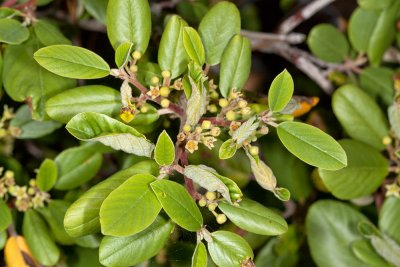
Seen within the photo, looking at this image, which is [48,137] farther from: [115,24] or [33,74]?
[115,24]

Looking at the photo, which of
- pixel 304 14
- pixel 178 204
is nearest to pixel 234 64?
pixel 178 204

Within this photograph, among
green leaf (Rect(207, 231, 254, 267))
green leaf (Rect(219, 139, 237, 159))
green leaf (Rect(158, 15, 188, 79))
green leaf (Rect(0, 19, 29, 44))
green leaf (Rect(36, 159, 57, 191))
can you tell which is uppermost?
green leaf (Rect(158, 15, 188, 79))

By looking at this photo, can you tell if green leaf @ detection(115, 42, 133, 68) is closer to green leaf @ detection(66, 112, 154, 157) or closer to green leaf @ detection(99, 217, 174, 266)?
green leaf @ detection(66, 112, 154, 157)

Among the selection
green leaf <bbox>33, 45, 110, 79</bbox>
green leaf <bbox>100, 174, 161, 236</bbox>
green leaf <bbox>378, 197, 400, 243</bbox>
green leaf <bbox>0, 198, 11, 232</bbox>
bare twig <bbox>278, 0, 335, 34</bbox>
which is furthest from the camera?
bare twig <bbox>278, 0, 335, 34</bbox>

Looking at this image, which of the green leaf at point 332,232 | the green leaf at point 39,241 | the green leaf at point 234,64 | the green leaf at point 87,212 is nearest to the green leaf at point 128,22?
the green leaf at point 234,64

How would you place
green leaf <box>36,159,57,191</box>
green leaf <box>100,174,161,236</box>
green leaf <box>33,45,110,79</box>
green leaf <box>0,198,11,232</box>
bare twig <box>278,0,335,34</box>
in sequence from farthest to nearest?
bare twig <box>278,0,335,34</box> < green leaf <box>36,159,57,191</box> < green leaf <box>0,198,11,232</box> < green leaf <box>33,45,110,79</box> < green leaf <box>100,174,161,236</box>

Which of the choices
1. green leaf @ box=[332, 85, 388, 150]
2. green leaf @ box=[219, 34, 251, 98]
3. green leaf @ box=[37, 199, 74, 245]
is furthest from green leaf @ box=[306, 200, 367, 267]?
green leaf @ box=[37, 199, 74, 245]
